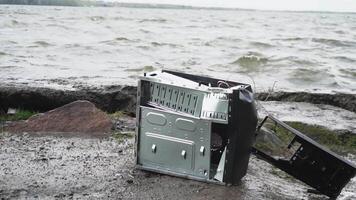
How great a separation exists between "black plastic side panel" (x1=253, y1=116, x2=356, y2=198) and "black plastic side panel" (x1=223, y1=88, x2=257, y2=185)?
268 mm

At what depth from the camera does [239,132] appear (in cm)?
350

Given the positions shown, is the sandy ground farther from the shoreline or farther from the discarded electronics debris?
the shoreline

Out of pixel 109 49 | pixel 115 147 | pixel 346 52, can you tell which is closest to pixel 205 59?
pixel 109 49

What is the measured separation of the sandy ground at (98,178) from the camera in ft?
11.8

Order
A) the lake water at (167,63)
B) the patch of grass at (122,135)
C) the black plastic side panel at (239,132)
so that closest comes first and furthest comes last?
the black plastic side panel at (239,132)
the patch of grass at (122,135)
the lake water at (167,63)

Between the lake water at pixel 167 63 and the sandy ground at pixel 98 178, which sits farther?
the lake water at pixel 167 63

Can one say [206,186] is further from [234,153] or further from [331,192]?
[331,192]

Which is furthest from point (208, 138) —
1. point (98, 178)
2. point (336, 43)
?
point (336, 43)

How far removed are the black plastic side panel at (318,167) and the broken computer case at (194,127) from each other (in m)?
0.37

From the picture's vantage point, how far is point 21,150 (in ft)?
14.9

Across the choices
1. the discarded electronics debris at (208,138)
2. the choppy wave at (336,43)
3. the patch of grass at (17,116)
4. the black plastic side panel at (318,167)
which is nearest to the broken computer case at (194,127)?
the discarded electronics debris at (208,138)

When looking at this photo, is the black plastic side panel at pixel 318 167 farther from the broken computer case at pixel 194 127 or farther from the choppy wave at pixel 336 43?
the choppy wave at pixel 336 43

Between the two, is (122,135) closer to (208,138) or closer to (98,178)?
(98,178)

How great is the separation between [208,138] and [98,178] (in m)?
1.03
